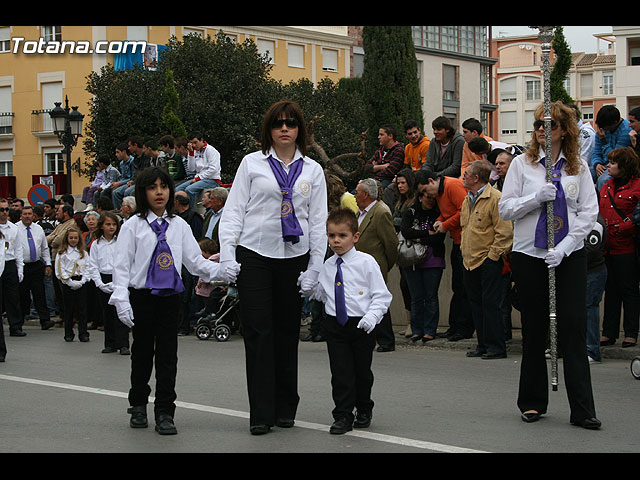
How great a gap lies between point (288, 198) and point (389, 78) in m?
48.2

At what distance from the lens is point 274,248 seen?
7289 mm

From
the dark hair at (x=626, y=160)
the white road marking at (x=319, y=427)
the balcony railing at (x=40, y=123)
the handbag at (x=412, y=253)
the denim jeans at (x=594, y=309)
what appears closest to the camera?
the white road marking at (x=319, y=427)

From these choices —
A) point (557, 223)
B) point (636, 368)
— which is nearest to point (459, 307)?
point (636, 368)

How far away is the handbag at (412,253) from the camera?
12898mm

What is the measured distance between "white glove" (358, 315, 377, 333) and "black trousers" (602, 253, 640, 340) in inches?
197

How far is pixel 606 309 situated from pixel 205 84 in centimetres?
3788

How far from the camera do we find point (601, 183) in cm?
1246

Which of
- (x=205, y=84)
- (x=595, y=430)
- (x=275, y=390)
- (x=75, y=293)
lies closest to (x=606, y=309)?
(x=595, y=430)

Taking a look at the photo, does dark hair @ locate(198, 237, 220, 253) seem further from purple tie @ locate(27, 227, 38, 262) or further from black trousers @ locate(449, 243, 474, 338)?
purple tie @ locate(27, 227, 38, 262)

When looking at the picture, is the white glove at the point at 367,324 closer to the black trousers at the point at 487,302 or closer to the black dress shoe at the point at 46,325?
the black trousers at the point at 487,302

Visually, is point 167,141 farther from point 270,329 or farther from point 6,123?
point 6,123

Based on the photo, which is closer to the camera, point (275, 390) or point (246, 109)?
point (275, 390)

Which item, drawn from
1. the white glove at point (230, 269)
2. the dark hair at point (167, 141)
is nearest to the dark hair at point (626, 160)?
the white glove at point (230, 269)
